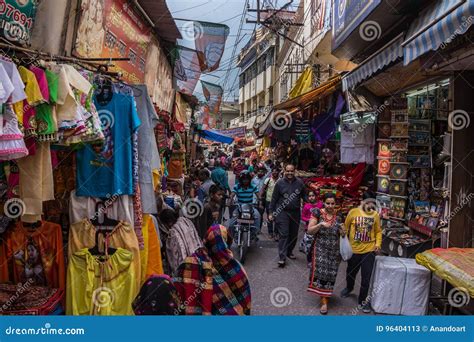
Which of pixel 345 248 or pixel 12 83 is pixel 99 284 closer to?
pixel 12 83

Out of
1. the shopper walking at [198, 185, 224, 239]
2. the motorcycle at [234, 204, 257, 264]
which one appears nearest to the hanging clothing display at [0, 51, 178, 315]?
the shopper walking at [198, 185, 224, 239]

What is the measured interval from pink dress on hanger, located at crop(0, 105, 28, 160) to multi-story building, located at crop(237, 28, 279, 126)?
28.4 metres

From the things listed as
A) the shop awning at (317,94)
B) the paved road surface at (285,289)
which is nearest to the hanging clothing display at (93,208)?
the paved road surface at (285,289)

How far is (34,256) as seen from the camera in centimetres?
409

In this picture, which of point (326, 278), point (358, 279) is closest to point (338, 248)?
point (326, 278)

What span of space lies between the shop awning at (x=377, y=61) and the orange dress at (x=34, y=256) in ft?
16.1

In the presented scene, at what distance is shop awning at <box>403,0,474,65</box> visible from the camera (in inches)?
141

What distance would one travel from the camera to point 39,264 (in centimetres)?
412

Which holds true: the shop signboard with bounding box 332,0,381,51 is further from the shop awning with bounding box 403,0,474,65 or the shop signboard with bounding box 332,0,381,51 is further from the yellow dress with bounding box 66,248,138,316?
the yellow dress with bounding box 66,248,138,316

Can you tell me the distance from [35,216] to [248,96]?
4206 centimetres

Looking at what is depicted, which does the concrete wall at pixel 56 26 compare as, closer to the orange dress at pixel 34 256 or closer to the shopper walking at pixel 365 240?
the orange dress at pixel 34 256

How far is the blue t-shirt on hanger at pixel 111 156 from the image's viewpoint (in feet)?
13.8

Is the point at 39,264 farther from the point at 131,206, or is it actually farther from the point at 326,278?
the point at 326,278

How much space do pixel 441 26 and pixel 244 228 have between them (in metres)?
5.20
